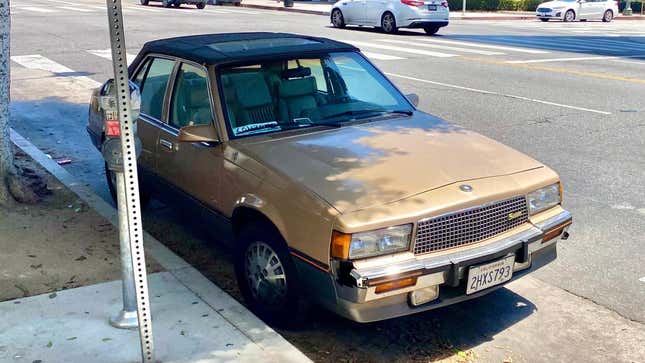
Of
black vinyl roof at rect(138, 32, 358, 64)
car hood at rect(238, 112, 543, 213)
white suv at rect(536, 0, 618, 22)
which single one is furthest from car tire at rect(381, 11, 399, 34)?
car hood at rect(238, 112, 543, 213)

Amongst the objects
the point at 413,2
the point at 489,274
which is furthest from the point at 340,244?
the point at 413,2

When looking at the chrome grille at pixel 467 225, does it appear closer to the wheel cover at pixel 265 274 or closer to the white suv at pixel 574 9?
the wheel cover at pixel 265 274

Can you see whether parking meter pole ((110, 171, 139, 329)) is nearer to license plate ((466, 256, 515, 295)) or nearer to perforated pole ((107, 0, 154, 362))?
perforated pole ((107, 0, 154, 362))

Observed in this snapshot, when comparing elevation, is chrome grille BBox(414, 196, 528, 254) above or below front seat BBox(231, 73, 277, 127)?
below

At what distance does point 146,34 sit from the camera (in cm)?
2166

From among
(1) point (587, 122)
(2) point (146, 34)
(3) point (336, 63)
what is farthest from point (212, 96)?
(2) point (146, 34)

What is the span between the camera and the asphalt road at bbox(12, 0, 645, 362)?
6121 millimetres

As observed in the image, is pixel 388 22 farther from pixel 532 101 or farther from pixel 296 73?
pixel 296 73

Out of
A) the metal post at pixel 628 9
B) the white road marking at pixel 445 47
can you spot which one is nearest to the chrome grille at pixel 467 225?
the white road marking at pixel 445 47

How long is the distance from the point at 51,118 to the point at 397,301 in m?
8.08

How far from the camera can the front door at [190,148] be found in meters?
5.13

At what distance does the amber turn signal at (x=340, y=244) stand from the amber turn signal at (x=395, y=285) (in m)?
0.24

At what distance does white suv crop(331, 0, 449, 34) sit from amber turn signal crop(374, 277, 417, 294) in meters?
20.4

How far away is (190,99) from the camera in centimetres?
558
